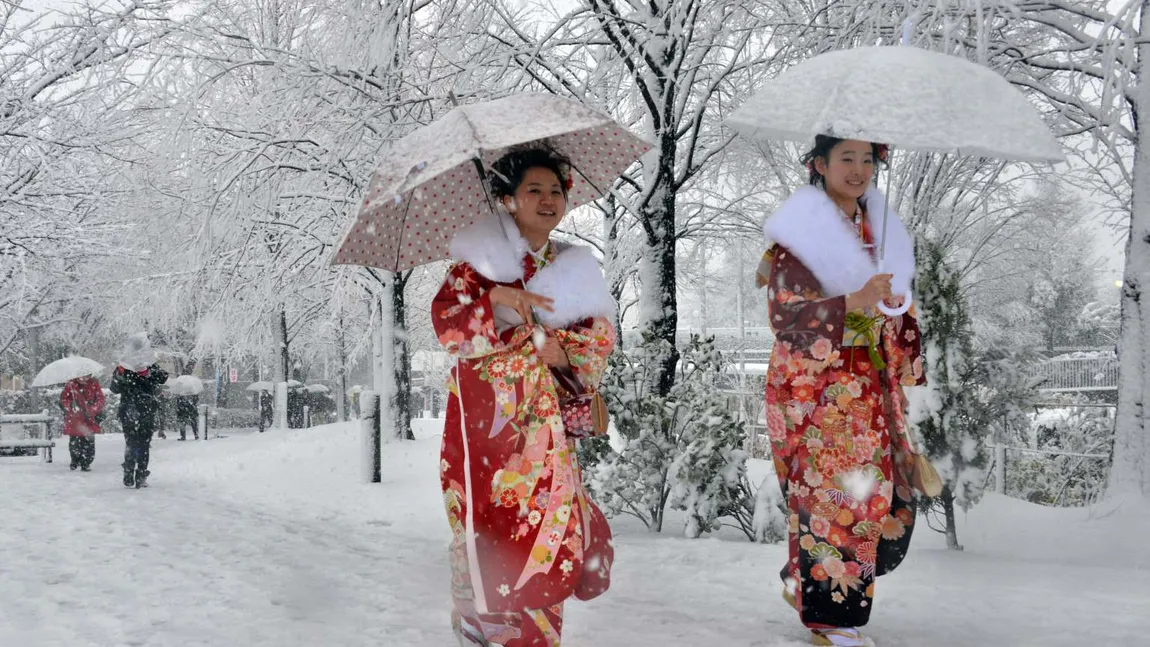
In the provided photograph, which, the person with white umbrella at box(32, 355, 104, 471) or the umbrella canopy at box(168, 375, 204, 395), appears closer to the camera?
the person with white umbrella at box(32, 355, 104, 471)

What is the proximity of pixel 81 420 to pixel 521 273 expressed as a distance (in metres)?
12.4

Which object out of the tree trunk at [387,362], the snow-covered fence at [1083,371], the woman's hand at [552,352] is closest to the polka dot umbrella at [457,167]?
the woman's hand at [552,352]

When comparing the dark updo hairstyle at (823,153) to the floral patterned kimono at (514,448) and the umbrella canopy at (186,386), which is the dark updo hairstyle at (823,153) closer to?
the floral patterned kimono at (514,448)

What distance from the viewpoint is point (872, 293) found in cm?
328

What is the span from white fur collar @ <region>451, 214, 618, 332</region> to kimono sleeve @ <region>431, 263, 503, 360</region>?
5cm

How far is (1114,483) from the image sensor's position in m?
6.33

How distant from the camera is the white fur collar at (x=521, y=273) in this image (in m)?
3.30

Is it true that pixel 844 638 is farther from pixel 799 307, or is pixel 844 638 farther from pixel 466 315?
pixel 466 315

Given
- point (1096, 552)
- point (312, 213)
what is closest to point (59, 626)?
point (1096, 552)

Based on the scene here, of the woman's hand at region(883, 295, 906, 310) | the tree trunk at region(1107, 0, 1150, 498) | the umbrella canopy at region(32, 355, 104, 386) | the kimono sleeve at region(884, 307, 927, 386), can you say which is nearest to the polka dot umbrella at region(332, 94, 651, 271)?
the woman's hand at region(883, 295, 906, 310)

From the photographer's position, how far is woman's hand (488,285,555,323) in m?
3.24

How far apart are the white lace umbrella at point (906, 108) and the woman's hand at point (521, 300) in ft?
3.23

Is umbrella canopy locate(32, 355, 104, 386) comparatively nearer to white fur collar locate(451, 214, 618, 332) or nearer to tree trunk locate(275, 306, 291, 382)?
tree trunk locate(275, 306, 291, 382)

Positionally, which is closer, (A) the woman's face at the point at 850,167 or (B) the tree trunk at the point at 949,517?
(A) the woman's face at the point at 850,167
